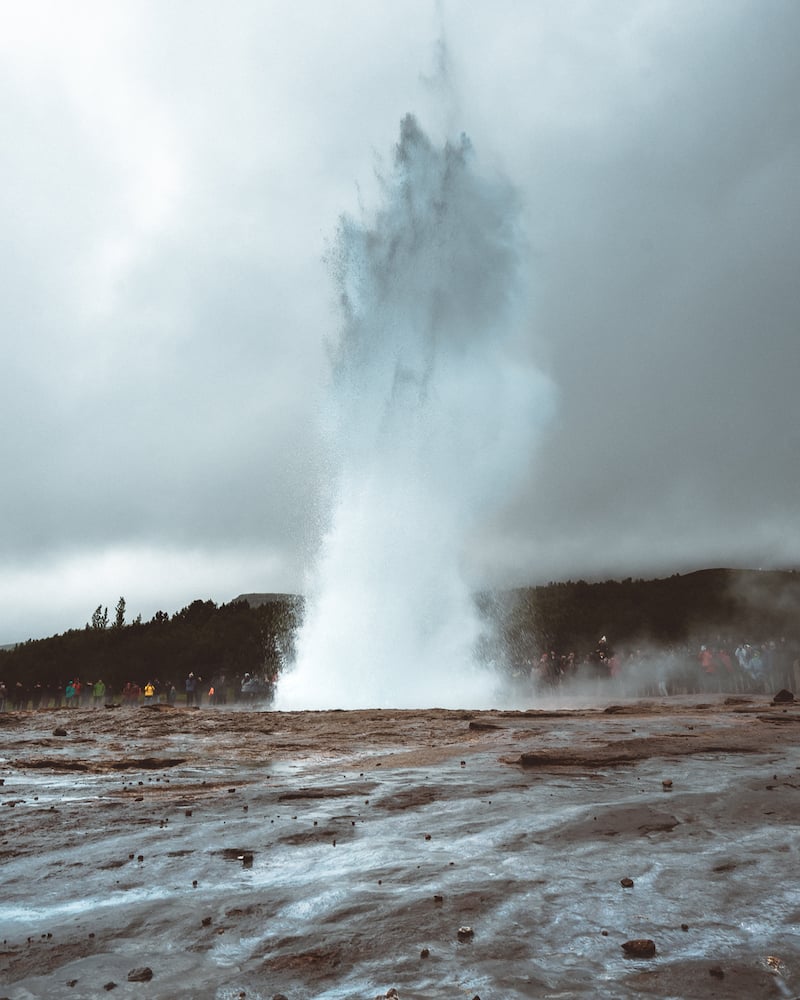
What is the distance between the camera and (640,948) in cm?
324

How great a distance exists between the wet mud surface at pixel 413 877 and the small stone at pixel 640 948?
17mm

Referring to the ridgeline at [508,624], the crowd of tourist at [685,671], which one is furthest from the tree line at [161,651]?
the crowd of tourist at [685,671]

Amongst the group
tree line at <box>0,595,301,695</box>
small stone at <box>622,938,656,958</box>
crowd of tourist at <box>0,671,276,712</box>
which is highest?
tree line at <box>0,595,301,695</box>

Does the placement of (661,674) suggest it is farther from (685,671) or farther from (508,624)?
(508,624)

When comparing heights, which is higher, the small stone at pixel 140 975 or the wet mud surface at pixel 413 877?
the wet mud surface at pixel 413 877

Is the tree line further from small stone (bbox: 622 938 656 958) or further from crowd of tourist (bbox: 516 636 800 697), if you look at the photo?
small stone (bbox: 622 938 656 958)

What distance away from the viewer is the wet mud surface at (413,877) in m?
3.15

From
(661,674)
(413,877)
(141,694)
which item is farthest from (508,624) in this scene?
(413,877)

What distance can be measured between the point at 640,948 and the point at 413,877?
1.64 meters

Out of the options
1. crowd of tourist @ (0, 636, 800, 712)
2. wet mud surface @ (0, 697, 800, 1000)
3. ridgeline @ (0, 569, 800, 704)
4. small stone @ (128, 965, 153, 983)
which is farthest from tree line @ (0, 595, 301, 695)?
small stone @ (128, 965, 153, 983)

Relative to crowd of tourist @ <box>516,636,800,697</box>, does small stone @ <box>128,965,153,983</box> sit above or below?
below

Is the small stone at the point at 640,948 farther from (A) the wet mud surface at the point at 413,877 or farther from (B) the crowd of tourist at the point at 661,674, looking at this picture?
(B) the crowd of tourist at the point at 661,674

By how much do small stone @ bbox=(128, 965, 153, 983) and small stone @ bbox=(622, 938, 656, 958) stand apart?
207 centimetres

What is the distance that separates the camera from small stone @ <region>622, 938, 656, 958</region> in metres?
3.22
